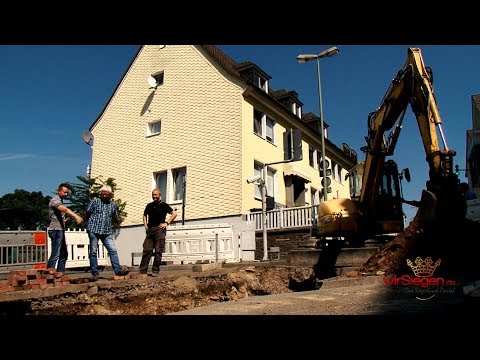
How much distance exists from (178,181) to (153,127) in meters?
3.93

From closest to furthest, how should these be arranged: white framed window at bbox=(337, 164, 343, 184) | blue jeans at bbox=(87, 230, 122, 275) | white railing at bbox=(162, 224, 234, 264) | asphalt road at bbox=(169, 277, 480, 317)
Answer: asphalt road at bbox=(169, 277, 480, 317) → blue jeans at bbox=(87, 230, 122, 275) → white railing at bbox=(162, 224, 234, 264) → white framed window at bbox=(337, 164, 343, 184)

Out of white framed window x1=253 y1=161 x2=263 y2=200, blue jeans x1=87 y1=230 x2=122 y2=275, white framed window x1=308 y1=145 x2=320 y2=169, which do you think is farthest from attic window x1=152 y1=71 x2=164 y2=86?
blue jeans x1=87 y1=230 x2=122 y2=275

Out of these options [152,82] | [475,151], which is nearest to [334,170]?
[475,151]

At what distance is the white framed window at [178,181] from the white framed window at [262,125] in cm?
416

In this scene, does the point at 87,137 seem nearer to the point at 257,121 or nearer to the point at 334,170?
the point at 257,121

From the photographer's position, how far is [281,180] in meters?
23.3

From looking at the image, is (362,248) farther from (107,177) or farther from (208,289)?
(107,177)

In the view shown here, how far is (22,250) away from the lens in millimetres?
10500

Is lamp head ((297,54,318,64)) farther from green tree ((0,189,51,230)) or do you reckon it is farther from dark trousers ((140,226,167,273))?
green tree ((0,189,51,230))

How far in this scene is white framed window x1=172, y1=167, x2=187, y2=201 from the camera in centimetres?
2234

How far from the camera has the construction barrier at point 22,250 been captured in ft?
33.3

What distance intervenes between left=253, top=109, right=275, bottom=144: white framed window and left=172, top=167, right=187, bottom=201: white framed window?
416 cm
